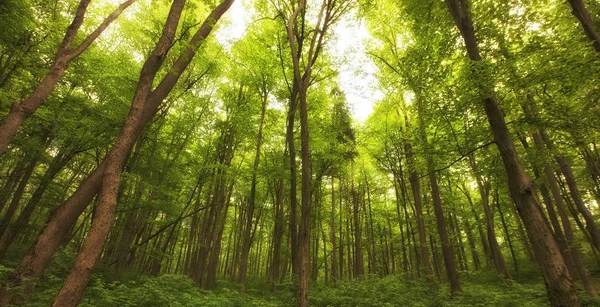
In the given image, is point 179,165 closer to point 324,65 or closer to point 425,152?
point 324,65

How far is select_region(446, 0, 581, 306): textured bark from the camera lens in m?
5.19

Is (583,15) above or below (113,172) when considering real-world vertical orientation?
above

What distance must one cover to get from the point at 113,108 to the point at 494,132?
566 inches

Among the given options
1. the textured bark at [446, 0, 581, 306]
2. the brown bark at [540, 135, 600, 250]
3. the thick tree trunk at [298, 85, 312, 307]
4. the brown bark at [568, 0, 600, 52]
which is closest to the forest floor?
the brown bark at [540, 135, 600, 250]

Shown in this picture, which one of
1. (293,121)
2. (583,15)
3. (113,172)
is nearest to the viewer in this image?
(113,172)

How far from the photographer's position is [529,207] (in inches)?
233

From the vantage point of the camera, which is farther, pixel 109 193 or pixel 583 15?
pixel 583 15

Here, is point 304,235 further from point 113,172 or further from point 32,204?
point 32,204

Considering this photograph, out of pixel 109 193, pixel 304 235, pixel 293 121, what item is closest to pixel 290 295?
pixel 304 235

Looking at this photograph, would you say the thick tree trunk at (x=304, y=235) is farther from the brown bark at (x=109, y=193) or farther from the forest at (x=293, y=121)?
the brown bark at (x=109, y=193)

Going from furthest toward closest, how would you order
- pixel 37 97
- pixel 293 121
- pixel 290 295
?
1. pixel 293 121
2. pixel 290 295
3. pixel 37 97

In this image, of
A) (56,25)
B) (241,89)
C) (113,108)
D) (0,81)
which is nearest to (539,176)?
(241,89)

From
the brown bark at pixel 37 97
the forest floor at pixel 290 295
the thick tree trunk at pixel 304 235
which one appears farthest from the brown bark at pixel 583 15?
the brown bark at pixel 37 97

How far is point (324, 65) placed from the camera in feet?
49.3
